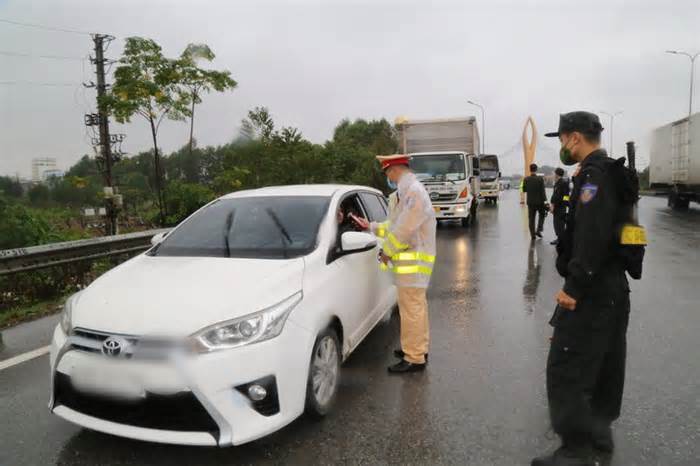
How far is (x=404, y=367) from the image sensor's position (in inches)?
167

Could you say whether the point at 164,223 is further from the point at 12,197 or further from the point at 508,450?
the point at 508,450

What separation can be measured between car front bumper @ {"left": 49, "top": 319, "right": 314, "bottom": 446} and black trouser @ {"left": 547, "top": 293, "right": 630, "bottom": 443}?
1.50 m

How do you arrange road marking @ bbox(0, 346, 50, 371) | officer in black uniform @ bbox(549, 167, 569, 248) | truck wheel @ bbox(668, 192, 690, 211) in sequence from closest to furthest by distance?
1. road marking @ bbox(0, 346, 50, 371)
2. officer in black uniform @ bbox(549, 167, 569, 248)
3. truck wheel @ bbox(668, 192, 690, 211)

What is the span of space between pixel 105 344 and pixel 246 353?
751 mm

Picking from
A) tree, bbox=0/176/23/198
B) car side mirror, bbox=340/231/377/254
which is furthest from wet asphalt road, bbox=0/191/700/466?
tree, bbox=0/176/23/198

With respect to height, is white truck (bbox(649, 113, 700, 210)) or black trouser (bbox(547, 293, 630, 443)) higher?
white truck (bbox(649, 113, 700, 210))

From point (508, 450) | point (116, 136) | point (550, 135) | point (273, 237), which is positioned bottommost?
point (508, 450)

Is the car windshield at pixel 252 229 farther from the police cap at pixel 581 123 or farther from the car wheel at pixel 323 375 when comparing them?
the police cap at pixel 581 123

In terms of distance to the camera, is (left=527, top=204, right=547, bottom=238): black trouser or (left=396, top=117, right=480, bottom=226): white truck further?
(left=396, top=117, right=480, bottom=226): white truck

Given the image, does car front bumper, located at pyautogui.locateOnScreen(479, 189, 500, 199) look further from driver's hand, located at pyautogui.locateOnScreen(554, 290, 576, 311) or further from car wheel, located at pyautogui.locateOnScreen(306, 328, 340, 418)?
driver's hand, located at pyautogui.locateOnScreen(554, 290, 576, 311)

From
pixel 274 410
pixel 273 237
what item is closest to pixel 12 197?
pixel 273 237

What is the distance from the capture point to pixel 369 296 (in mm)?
4523

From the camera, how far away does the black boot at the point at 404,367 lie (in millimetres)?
4211

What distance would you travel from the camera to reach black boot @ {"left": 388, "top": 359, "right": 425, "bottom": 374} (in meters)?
4.21
